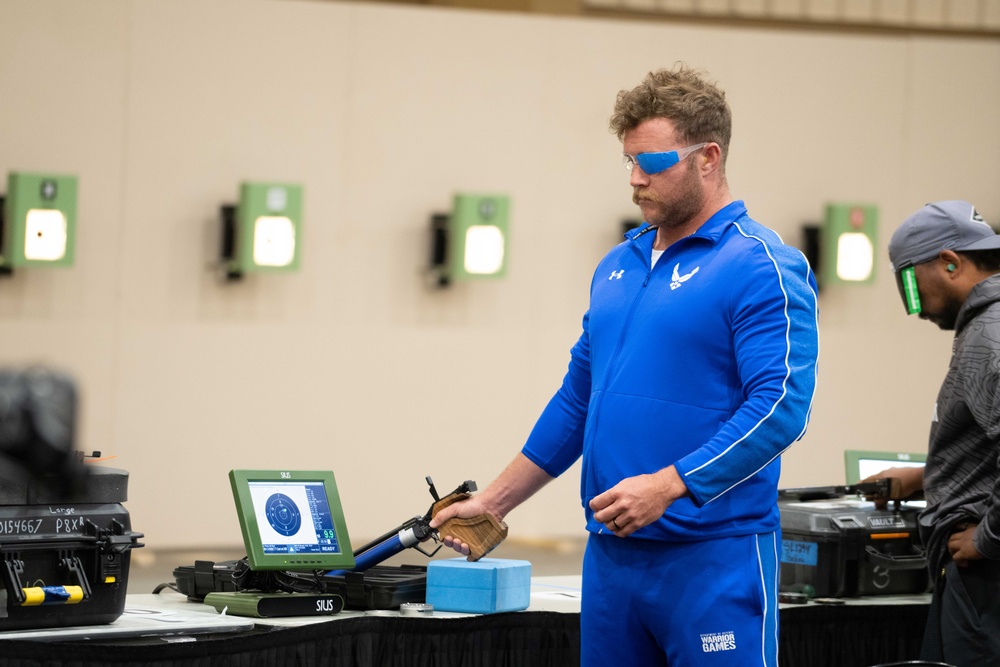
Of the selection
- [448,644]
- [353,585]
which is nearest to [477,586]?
[448,644]

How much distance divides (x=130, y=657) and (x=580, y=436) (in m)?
0.86

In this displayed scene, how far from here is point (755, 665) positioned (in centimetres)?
207

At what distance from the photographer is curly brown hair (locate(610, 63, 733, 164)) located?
2.15 m

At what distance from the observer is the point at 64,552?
229cm

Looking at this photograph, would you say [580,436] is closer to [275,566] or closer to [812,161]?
[275,566]

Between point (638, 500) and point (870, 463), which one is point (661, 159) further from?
point (870, 463)

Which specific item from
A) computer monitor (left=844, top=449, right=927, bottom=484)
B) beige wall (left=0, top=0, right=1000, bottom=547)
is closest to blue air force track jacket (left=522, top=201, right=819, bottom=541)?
computer monitor (left=844, top=449, right=927, bottom=484)

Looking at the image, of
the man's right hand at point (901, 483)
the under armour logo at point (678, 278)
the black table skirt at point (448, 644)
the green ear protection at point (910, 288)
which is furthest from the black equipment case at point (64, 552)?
the man's right hand at point (901, 483)

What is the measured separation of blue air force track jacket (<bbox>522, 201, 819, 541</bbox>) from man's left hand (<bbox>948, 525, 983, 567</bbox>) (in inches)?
24.9

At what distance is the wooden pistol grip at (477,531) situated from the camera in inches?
93.3

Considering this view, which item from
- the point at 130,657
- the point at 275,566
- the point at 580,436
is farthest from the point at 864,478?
the point at 130,657

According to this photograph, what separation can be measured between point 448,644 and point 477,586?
0.44 feet

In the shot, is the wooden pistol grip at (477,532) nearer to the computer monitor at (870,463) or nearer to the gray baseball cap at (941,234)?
the gray baseball cap at (941,234)

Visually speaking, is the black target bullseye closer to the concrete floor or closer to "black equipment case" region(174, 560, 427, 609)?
"black equipment case" region(174, 560, 427, 609)
